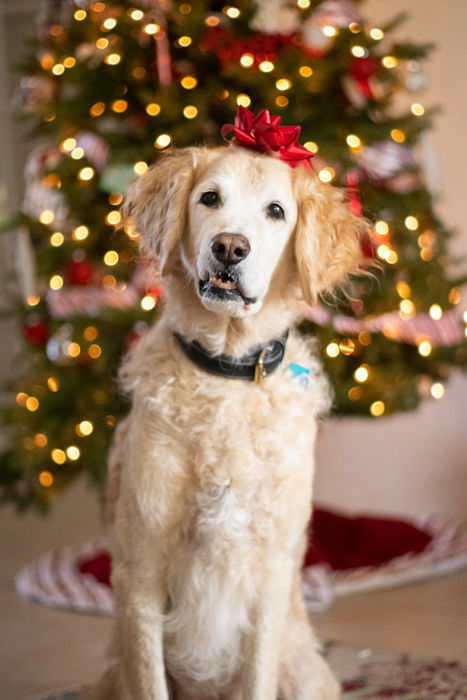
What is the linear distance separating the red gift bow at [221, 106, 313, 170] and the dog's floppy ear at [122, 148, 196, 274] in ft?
0.38

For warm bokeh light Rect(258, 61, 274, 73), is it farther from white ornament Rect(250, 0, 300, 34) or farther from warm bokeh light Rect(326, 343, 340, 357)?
warm bokeh light Rect(326, 343, 340, 357)

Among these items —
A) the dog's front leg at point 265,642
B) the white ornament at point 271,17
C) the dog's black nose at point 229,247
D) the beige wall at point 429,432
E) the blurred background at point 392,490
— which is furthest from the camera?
the beige wall at point 429,432

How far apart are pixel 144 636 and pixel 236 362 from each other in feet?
1.82

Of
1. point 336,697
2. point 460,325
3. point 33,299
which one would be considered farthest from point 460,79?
point 336,697

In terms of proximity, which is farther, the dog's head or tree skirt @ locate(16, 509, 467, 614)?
tree skirt @ locate(16, 509, 467, 614)

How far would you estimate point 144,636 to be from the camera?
1734 millimetres

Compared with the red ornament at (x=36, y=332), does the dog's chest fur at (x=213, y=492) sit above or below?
above

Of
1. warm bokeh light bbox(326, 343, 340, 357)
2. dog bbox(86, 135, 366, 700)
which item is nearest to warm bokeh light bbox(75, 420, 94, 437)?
warm bokeh light bbox(326, 343, 340, 357)

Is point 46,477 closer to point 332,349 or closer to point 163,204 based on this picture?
point 332,349

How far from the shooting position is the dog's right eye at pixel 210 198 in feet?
5.86

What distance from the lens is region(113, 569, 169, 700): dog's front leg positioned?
1.73 metres

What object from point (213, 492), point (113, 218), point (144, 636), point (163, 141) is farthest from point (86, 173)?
point (144, 636)

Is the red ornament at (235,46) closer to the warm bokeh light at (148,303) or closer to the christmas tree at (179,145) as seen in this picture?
the christmas tree at (179,145)

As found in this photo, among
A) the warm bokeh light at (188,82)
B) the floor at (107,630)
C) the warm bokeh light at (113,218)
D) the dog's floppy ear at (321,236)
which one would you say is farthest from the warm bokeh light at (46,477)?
the dog's floppy ear at (321,236)
